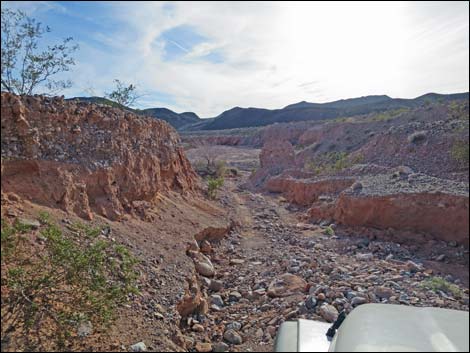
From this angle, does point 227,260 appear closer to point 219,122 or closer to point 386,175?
point 386,175

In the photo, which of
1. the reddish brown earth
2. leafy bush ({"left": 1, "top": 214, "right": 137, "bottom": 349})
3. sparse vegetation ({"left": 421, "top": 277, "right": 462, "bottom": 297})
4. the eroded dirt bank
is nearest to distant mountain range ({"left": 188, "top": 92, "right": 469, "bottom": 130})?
the reddish brown earth

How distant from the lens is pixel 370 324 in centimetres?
177

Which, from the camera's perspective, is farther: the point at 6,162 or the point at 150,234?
the point at 150,234

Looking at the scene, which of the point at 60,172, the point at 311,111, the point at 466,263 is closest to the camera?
the point at 466,263

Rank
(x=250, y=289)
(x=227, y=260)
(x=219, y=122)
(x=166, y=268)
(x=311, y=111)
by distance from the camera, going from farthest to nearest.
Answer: (x=219, y=122)
(x=311, y=111)
(x=227, y=260)
(x=250, y=289)
(x=166, y=268)

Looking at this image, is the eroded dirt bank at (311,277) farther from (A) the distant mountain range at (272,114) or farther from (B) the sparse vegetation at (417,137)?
(A) the distant mountain range at (272,114)

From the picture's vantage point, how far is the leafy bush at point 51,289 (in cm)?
258

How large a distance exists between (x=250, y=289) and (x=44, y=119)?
3777 mm

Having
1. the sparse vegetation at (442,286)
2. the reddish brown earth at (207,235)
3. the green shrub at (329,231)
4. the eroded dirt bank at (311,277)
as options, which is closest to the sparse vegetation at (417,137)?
the reddish brown earth at (207,235)

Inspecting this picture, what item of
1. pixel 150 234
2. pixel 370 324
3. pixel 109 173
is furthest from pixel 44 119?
pixel 370 324

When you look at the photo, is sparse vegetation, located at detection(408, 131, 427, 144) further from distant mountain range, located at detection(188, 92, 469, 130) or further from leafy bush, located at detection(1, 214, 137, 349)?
distant mountain range, located at detection(188, 92, 469, 130)

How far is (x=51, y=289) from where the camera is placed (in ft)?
9.32

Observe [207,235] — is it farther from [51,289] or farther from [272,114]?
[272,114]

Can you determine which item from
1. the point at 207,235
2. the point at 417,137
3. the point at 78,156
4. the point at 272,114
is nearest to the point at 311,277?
the point at 207,235
